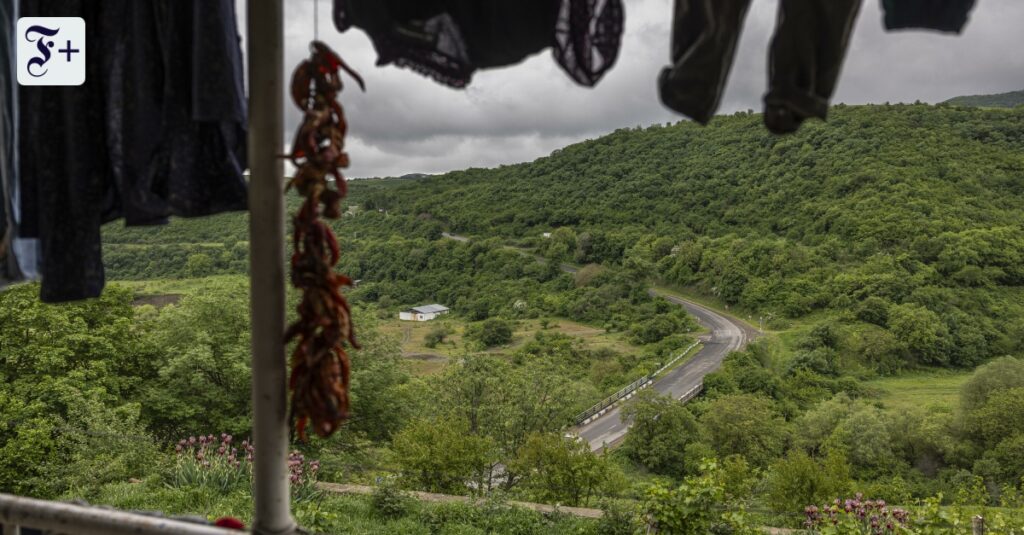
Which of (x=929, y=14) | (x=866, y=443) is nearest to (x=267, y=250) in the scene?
(x=929, y=14)

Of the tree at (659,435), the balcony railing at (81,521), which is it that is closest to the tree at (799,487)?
the tree at (659,435)

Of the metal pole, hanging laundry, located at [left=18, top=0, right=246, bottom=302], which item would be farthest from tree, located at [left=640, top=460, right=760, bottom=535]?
hanging laundry, located at [left=18, top=0, right=246, bottom=302]

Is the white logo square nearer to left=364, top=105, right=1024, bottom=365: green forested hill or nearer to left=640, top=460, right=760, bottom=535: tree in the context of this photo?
left=640, top=460, right=760, bottom=535: tree

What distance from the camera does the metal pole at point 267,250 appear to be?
3.98 ft

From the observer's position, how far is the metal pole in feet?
3.98

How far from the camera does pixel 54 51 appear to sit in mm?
1345

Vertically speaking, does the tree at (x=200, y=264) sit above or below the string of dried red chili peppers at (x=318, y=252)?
Result: below

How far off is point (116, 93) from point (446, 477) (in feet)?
32.7

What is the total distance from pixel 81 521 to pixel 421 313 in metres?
42.3

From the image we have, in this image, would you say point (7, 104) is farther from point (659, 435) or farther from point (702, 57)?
point (659, 435)

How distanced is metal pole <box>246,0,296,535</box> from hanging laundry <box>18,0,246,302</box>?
0.07 meters

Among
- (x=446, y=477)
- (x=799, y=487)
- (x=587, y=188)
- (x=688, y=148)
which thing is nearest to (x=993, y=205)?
(x=688, y=148)

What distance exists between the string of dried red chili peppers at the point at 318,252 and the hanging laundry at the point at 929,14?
1021 mm

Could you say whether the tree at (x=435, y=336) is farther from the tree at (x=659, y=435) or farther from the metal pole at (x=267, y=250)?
the metal pole at (x=267, y=250)
